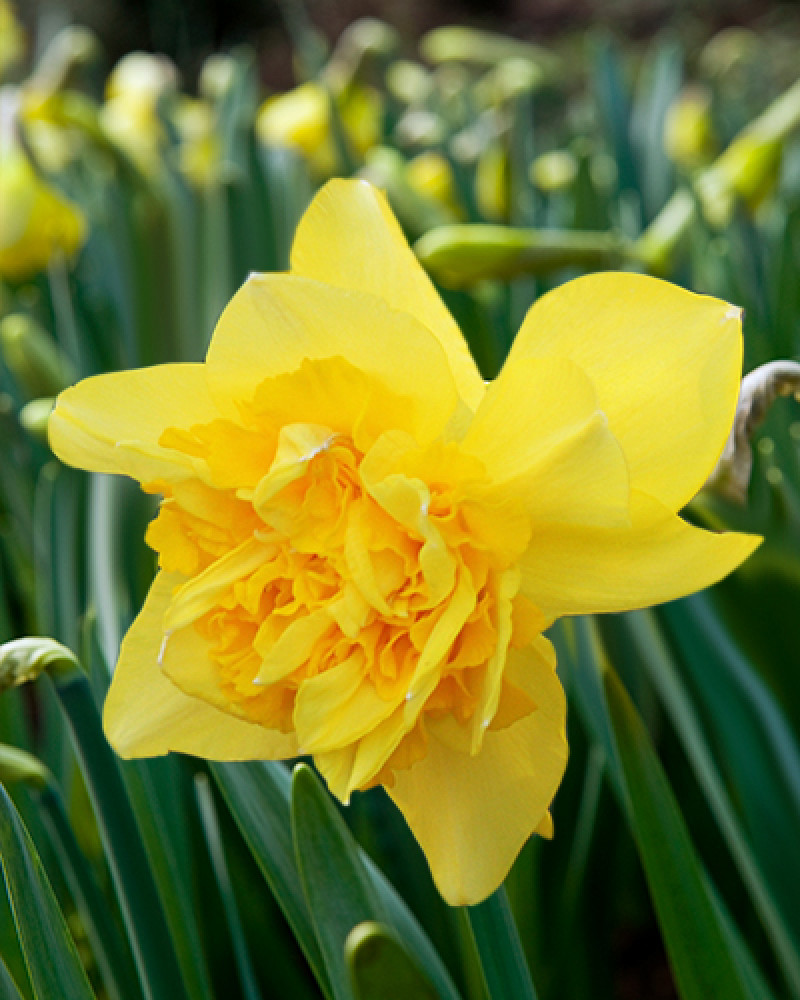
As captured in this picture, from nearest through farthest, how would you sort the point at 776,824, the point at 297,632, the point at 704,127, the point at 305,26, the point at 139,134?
the point at 297,632
the point at 776,824
the point at 305,26
the point at 704,127
the point at 139,134

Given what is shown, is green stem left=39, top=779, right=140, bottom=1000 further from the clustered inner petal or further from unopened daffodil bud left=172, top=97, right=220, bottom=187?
unopened daffodil bud left=172, top=97, right=220, bottom=187

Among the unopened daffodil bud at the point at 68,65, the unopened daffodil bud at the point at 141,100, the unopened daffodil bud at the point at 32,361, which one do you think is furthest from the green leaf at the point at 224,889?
the unopened daffodil bud at the point at 141,100

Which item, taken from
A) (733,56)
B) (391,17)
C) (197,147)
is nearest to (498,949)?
(197,147)

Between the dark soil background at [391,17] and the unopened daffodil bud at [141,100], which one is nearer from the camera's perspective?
the unopened daffodil bud at [141,100]

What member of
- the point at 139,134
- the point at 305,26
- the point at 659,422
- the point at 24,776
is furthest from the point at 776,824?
the point at 139,134

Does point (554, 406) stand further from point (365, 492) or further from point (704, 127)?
point (704, 127)

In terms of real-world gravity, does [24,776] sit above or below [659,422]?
below

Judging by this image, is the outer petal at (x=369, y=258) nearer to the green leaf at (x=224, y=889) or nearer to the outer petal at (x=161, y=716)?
the outer petal at (x=161, y=716)
